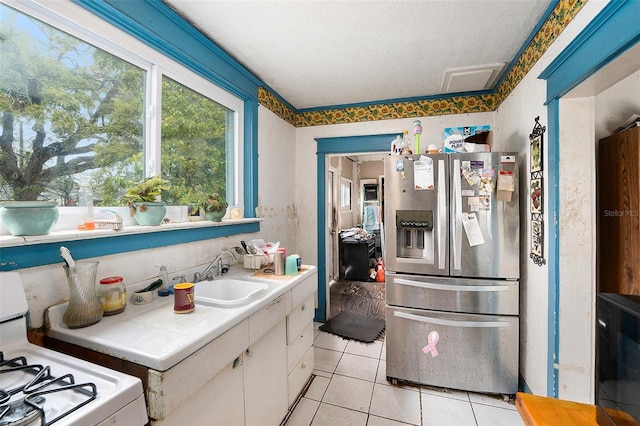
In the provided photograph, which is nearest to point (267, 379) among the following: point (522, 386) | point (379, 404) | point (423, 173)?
point (379, 404)

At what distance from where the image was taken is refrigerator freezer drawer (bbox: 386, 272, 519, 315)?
1885 millimetres

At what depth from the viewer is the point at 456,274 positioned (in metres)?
1.94

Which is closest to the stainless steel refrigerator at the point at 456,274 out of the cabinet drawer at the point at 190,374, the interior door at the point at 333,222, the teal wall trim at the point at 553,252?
the teal wall trim at the point at 553,252

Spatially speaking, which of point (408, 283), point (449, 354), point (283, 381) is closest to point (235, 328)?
point (283, 381)

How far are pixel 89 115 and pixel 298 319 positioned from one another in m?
1.65

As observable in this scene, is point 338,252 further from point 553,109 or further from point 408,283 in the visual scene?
point 553,109

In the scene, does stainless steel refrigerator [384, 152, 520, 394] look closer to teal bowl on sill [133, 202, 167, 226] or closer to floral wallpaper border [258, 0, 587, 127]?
floral wallpaper border [258, 0, 587, 127]

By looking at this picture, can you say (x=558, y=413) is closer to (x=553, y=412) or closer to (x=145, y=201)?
(x=553, y=412)

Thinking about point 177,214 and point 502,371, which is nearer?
point 177,214

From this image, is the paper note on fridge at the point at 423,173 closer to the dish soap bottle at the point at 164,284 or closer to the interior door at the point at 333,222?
the dish soap bottle at the point at 164,284

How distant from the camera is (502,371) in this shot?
1.90 meters

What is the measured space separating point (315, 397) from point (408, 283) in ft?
3.53

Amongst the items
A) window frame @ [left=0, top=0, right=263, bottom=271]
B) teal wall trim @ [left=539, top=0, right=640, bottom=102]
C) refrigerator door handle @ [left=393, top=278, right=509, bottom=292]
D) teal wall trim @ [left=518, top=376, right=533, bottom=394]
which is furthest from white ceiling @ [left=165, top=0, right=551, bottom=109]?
teal wall trim @ [left=518, top=376, right=533, bottom=394]

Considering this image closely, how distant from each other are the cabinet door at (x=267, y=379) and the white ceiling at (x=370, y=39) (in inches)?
73.2
